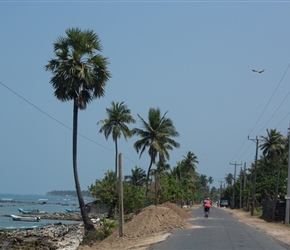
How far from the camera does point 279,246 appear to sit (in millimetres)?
21234

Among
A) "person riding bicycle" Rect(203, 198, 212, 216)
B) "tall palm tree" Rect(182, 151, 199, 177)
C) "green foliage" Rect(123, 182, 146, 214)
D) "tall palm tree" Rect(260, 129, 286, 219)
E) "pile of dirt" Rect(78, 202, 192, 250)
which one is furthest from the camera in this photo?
"tall palm tree" Rect(182, 151, 199, 177)

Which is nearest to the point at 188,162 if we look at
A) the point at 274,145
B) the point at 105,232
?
the point at 274,145

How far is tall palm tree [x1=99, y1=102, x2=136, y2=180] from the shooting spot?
5316 centimetres

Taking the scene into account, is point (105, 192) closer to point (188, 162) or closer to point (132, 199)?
point (132, 199)

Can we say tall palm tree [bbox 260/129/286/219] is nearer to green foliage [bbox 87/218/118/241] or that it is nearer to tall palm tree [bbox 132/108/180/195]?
tall palm tree [bbox 132/108/180/195]

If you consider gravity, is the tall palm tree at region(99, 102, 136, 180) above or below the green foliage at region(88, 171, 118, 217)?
above

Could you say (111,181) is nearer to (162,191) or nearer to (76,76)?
(162,191)

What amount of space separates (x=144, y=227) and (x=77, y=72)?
10.3 metres

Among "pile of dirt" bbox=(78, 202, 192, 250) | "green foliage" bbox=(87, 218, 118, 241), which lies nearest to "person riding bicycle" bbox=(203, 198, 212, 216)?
"pile of dirt" bbox=(78, 202, 192, 250)

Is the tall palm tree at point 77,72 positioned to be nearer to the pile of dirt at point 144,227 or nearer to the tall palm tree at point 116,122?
the pile of dirt at point 144,227

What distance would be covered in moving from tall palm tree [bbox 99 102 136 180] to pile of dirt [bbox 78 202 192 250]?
66.7ft

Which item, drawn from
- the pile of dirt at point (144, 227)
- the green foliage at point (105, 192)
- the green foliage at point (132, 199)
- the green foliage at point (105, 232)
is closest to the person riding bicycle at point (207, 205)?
the green foliage at point (132, 199)

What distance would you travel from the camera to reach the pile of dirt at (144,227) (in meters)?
25.5

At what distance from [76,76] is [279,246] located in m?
16.4
